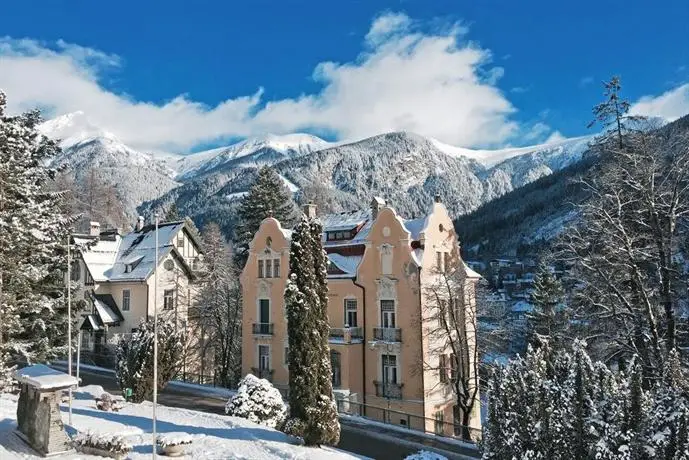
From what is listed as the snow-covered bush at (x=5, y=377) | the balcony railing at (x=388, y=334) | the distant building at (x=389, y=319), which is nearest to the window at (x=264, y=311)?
the distant building at (x=389, y=319)

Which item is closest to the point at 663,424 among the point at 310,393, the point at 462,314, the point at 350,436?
the point at 310,393

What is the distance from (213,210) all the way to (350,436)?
5536 inches

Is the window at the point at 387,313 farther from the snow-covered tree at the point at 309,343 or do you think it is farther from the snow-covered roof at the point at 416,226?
the snow-covered tree at the point at 309,343

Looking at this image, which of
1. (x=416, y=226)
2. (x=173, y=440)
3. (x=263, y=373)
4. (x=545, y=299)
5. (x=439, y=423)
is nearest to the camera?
(x=173, y=440)

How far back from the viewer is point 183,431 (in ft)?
71.2

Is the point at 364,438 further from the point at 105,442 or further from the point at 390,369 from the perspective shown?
the point at 105,442

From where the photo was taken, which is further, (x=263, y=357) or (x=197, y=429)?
(x=263, y=357)

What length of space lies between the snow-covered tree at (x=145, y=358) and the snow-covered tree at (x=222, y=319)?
14.1 m

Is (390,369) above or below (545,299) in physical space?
below

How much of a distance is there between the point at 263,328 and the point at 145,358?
1257 centimetres

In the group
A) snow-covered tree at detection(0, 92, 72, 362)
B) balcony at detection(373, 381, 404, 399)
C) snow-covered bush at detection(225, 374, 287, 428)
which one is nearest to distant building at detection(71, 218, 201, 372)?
snow-covered tree at detection(0, 92, 72, 362)

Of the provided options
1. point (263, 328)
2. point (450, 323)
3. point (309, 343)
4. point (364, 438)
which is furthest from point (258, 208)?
point (309, 343)

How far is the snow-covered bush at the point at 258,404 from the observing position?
82.4 ft

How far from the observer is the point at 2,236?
23828 mm
